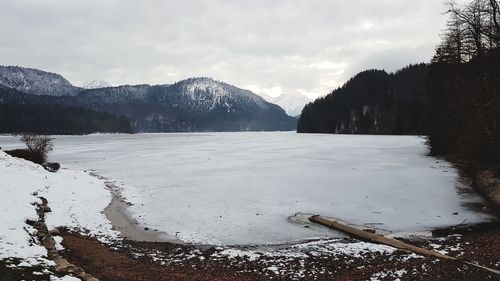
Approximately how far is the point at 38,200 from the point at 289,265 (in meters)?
13.8

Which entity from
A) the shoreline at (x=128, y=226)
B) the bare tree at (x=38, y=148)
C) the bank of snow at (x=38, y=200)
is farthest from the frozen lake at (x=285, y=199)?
the bare tree at (x=38, y=148)

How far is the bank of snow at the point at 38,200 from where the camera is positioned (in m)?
A: 11.2

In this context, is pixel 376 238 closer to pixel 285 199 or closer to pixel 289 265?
pixel 289 265

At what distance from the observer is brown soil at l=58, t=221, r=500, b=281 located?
35.0 feet

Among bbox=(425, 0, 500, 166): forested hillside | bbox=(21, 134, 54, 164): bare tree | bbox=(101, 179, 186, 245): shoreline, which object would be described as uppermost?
bbox=(425, 0, 500, 166): forested hillside

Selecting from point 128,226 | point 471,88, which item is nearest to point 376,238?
point 128,226

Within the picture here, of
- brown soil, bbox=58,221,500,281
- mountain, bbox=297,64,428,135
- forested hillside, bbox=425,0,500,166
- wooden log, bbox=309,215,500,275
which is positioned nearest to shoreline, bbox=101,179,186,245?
brown soil, bbox=58,221,500,281

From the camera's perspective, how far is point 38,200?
768 inches

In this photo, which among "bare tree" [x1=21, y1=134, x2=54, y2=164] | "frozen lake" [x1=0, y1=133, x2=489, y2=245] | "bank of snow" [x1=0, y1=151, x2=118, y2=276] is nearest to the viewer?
"bank of snow" [x1=0, y1=151, x2=118, y2=276]

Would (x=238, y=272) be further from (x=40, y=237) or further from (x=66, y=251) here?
(x=40, y=237)

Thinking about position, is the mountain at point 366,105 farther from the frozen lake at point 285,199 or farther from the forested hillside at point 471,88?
the frozen lake at point 285,199

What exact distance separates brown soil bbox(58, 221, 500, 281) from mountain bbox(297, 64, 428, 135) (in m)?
117

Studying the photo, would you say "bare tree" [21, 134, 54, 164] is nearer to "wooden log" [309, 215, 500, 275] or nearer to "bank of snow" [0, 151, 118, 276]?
"bank of snow" [0, 151, 118, 276]

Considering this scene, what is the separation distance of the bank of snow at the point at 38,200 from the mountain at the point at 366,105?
112m
